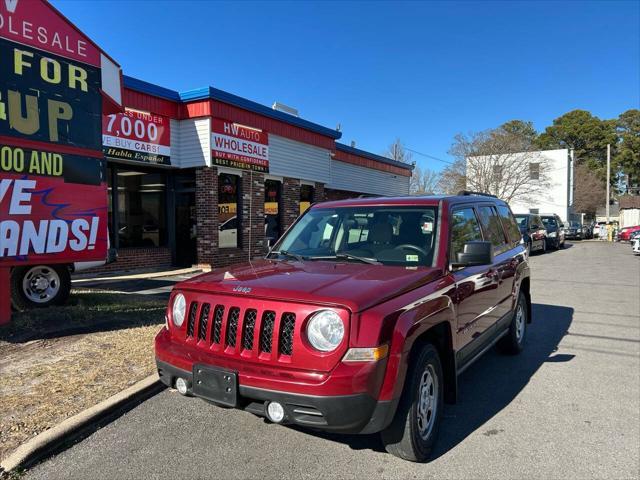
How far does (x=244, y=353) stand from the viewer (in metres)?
2.81

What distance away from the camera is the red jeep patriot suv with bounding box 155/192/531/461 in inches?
102

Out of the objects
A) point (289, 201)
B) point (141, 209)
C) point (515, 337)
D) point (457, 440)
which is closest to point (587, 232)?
point (289, 201)

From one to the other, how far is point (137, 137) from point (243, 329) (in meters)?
10.1

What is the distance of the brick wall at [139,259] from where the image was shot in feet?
38.1

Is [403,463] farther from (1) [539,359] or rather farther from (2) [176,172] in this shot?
(2) [176,172]

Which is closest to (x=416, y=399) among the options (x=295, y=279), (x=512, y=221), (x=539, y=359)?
(x=295, y=279)

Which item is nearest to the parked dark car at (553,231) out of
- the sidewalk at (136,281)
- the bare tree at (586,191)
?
the sidewalk at (136,281)

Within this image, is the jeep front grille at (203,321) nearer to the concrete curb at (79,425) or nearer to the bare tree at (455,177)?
the concrete curb at (79,425)

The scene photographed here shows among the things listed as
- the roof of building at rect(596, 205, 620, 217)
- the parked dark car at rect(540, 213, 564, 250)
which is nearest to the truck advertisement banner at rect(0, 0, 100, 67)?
the parked dark car at rect(540, 213, 564, 250)

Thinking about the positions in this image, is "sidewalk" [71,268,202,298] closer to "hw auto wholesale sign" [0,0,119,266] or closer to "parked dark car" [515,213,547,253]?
"hw auto wholesale sign" [0,0,119,266]

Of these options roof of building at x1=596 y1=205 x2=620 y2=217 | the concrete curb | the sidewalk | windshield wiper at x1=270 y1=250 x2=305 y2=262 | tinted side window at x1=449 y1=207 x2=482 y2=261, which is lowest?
the concrete curb

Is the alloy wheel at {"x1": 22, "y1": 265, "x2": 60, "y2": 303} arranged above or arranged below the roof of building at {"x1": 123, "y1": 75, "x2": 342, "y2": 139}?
below

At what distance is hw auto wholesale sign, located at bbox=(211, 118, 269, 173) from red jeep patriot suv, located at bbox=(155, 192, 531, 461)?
9246mm

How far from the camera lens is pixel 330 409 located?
2537 millimetres
